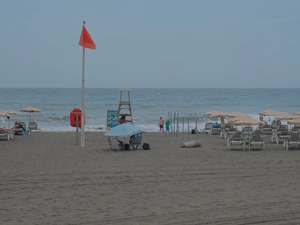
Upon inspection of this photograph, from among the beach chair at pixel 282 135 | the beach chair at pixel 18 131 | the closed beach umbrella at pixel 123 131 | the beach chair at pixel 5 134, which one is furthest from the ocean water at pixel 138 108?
the beach chair at pixel 5 134

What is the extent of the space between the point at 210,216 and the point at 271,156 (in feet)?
27.1

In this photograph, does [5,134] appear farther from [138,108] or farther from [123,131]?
[138,108]

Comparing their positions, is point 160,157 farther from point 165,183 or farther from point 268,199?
point 268,199

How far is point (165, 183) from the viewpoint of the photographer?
1005cm

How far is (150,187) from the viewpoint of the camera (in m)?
9.59

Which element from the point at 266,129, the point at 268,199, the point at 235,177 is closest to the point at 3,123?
the point at 266,129

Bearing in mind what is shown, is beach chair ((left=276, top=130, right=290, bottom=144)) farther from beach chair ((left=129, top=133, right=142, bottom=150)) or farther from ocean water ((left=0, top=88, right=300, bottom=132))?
beach chair ((left=129, top=133, right=142, bottom=150))

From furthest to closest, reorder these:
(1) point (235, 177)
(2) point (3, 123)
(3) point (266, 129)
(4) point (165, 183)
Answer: (2) point (3, 123), (3) point (266, 129), (1) point (235, 177), (4) point (165, 183)

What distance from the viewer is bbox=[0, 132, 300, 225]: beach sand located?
7137 mm

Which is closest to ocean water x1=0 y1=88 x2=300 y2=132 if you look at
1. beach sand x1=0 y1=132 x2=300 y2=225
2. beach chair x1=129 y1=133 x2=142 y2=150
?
beach chair x1=129 y1=133 x2=142 y2=150
